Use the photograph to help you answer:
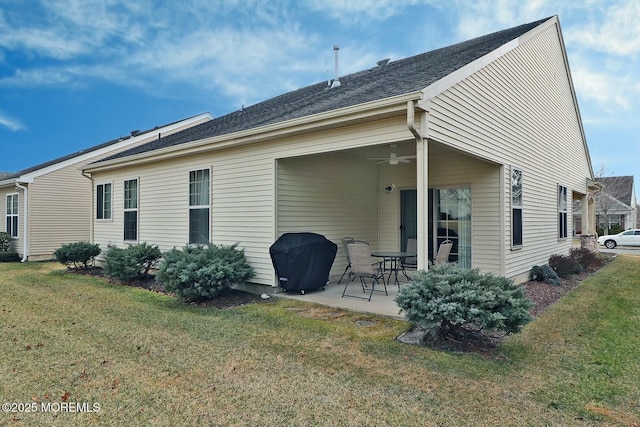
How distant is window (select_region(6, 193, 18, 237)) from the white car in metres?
30.3

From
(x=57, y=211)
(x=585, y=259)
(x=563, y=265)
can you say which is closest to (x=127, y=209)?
(x=57, y=211)

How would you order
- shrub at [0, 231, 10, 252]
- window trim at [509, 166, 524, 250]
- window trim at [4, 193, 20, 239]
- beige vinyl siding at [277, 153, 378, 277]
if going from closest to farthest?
beige vinyl siding at [277, 153, 378, 277], window trim at [509, 166, 524, 250], window trim at [4, 193, 20, 239], shrub at [0, 231, 10, 252]

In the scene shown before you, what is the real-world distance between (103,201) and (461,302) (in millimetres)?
11187

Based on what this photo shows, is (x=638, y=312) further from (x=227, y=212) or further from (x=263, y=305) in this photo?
(x=227, y=212)

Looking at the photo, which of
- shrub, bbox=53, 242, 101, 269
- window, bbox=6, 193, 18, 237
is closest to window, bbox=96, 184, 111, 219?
shrub, bbox=53, 242, 101, 269

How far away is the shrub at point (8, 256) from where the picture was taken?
13.5m

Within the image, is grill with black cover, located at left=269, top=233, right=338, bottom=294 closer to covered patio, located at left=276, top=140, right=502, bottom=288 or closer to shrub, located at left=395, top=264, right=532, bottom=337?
covered patio, located at left=276, top=140, right=502, bottom=288

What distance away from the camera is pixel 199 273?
248 inches

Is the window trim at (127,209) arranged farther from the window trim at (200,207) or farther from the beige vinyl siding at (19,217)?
the beige vinyl siding at (19,217)

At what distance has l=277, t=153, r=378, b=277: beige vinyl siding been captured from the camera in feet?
24.4

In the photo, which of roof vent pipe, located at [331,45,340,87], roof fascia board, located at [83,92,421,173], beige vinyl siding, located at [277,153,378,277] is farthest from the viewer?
roof vent pipe, located at [331,45,340,87]

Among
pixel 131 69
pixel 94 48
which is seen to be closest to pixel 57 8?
pixel 94 48

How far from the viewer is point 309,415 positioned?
9.12ft

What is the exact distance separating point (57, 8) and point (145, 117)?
37.3 ft
